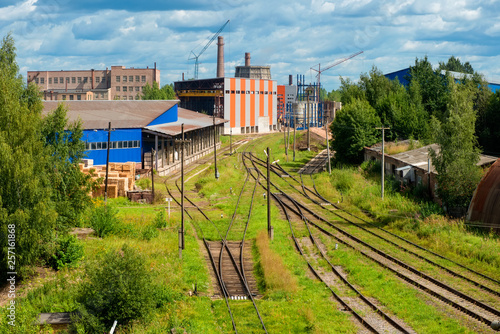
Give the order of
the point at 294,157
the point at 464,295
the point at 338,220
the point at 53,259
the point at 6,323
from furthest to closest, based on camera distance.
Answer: the point at 294,157, the point at 338,220, the point at 53,259, the point at 464,295, the point at 6,323

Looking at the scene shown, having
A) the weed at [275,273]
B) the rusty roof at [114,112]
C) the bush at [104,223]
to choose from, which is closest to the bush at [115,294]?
the weed at [275,273]

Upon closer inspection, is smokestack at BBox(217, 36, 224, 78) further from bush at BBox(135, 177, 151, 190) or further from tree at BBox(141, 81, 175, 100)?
bush at BBox(135, 177, 151, 190)

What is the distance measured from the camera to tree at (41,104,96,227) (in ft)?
78.1

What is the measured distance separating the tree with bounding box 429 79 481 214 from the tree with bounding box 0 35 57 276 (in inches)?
900

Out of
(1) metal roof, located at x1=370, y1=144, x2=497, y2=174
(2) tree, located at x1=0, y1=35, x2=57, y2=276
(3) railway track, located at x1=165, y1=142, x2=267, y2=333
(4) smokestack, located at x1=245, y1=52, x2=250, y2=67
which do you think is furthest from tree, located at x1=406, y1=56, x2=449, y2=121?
(4) smokestack, located at x1=245, y1=52, x2=250, y2=67

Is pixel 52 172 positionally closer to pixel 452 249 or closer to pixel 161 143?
pixel 452 249

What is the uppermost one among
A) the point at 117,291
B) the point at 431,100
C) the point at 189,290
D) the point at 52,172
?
the point at 431,100

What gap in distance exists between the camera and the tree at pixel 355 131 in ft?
178

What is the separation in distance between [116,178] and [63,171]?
17066 mm

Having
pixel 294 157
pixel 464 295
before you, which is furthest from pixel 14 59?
pixel 294 157

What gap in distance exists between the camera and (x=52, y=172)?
78.0ft

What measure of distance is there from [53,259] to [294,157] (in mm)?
46389

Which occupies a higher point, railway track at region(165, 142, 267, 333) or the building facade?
the building facade

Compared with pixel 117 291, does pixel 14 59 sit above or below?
above
